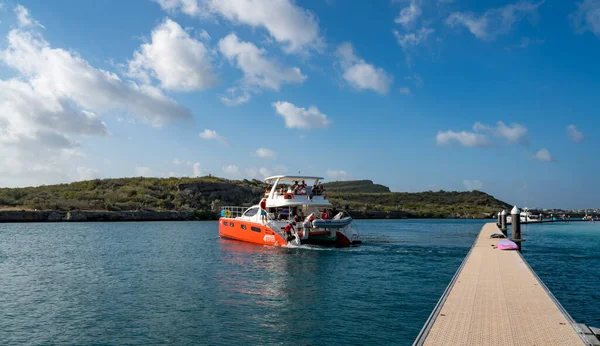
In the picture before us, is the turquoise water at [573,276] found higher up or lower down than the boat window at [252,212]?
lower down

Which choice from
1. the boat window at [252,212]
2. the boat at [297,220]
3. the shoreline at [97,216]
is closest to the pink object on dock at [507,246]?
the boat at [297,220]

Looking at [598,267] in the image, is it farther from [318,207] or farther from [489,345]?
[489,345]

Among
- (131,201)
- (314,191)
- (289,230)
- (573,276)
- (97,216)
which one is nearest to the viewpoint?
(573,276)

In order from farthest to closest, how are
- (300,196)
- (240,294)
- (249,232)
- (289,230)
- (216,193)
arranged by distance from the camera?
(216,193)
(249,232)
(300,196)
(289,230)
(240,294)

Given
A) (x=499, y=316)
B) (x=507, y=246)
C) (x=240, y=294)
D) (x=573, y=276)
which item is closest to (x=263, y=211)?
(x=240, y=294)

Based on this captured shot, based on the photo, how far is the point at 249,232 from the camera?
37469mm

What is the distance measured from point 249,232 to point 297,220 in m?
5.59

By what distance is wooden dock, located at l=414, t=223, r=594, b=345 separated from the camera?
9516 mm

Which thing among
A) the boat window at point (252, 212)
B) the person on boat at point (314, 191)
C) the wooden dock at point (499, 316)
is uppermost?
the person on boat at point (314, 191)

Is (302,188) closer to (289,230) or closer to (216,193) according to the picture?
(289,230)

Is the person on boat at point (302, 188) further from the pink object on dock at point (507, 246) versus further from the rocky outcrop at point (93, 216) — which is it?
the rocky outcrop at point (93, 216)

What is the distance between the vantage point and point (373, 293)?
59.2 feet

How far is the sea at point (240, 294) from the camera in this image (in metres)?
13.0

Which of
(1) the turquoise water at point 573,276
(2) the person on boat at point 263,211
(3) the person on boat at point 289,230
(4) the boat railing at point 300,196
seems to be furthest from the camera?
(2) the person on boat at point 263,211
